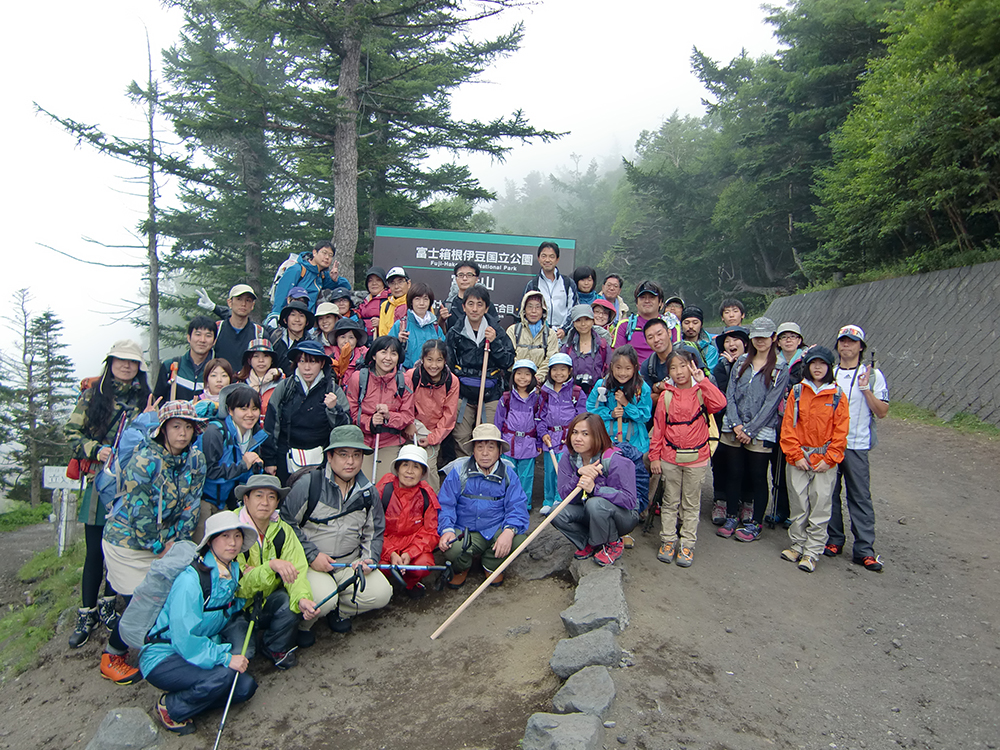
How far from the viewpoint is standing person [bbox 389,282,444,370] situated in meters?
7.17

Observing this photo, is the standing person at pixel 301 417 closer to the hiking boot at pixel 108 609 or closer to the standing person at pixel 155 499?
the standing person at pixel 155 499

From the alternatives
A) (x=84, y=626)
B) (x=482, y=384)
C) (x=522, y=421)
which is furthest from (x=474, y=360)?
(x=84, y=626)

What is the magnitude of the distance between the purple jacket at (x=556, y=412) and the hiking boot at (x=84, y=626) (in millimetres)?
4762

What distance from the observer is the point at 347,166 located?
13.4 m

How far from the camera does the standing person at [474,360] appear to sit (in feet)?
22.6

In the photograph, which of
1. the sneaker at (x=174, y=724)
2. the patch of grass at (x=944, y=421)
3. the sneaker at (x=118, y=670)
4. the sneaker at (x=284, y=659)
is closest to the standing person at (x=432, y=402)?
the sneaker at (x=284, y=659)

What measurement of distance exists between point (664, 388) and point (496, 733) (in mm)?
3623

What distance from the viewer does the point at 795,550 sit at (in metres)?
5.91

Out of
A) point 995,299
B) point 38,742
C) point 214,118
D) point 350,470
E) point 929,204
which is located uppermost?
point 214,118

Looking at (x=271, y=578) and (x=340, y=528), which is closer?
(x=271, y=578)

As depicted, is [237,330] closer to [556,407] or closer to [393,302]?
[393,302]

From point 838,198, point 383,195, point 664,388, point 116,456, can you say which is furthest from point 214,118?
point 838,198

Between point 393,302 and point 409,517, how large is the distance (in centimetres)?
348

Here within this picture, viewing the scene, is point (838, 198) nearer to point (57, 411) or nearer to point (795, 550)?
point (795, 550)
